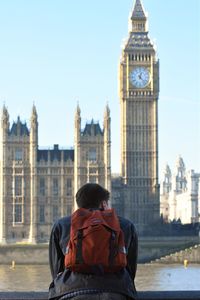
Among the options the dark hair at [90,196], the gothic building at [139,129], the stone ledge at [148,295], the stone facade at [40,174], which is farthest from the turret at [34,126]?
the dark hair at [90,196]

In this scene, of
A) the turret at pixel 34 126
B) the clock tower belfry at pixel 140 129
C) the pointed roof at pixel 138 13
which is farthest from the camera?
the pointed roof at pixel 138 13

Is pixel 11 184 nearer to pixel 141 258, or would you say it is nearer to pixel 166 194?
pixel 141 258

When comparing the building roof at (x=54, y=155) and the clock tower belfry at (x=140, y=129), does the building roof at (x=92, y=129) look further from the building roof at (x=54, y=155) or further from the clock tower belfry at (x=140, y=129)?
the clock tower belfry at (x=140, y=129)

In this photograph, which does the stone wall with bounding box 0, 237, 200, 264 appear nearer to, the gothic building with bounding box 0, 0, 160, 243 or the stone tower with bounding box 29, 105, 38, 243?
the gothic building with bounding box 0, 0, 160, 243

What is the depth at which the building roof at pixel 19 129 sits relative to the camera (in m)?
75.6

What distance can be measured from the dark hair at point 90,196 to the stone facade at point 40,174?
225 feet

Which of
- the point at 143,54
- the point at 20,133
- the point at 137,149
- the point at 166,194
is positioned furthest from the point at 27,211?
the point at 166,194

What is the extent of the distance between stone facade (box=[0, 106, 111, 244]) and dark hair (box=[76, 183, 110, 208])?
68.6m

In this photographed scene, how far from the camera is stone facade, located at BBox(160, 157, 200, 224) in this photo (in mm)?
137625

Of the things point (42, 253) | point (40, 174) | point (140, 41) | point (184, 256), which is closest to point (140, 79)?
point (140, 41)

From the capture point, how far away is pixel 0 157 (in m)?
75.1

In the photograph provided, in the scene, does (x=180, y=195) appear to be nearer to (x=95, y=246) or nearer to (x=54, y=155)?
(x=54, y=155)

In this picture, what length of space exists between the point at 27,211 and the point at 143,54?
1918 centimetres

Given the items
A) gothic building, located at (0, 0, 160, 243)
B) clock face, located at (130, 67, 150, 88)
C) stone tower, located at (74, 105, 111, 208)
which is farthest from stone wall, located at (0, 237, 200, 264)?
clock face, located at (130, 67, 150, 88)
